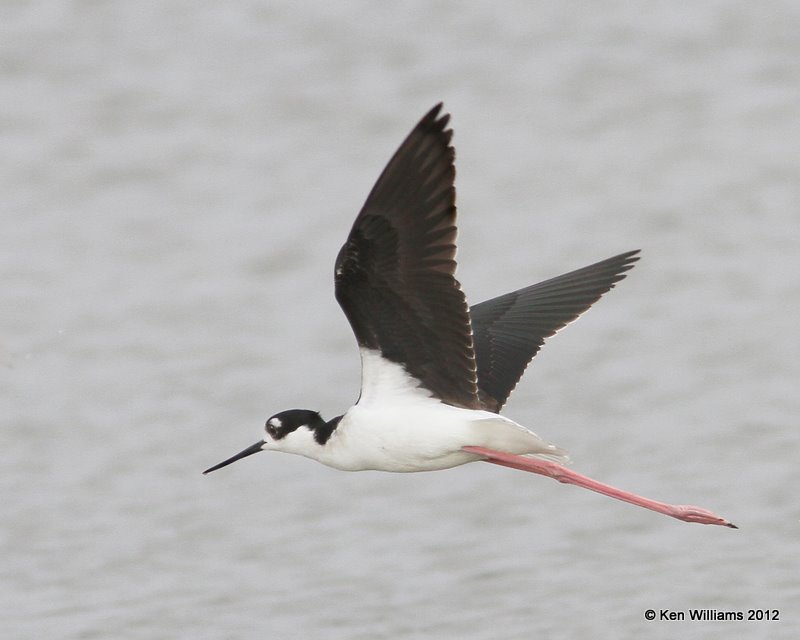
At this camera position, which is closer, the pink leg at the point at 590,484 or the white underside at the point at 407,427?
the white underside at the point at 407,427

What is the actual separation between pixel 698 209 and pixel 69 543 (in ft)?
18.4

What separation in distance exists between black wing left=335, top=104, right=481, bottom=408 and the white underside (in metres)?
0.12

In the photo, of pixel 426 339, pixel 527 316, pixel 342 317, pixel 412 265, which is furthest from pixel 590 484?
pixel 342 317

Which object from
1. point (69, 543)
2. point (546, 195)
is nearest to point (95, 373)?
point (69, 543)

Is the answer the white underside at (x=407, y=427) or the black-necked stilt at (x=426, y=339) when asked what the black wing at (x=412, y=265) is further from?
the white underside at (x=407, y=427)

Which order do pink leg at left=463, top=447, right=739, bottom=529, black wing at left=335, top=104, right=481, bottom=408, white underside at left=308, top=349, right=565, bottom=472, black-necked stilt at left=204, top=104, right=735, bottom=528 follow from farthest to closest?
pink leg at left=463, top=447, right=739, bottom=529 < white underside at left=308, top=349, right=565, bottom=472 < black-necked stilt at left=204, top=104, right=735, bottom=528 < black wing at left=335, top=104, right=481, bottom=408

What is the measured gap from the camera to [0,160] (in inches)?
509

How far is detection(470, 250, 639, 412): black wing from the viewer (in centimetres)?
708

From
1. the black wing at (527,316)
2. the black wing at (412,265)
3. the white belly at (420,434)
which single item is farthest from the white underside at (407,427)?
the black wing at (527,316)

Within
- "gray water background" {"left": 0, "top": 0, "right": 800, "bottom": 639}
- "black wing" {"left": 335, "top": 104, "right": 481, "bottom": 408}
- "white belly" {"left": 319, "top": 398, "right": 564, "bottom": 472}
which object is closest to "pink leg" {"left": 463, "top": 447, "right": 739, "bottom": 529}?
"white belly" {"left": 319, "top": 398, "right": 564, "bottom": 472}

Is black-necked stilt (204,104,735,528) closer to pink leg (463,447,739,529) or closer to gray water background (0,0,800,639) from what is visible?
pink leg (463,447,739,529)

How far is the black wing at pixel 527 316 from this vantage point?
7.08 metres

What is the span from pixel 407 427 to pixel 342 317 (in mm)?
5039

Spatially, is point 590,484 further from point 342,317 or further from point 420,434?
point 342,317
